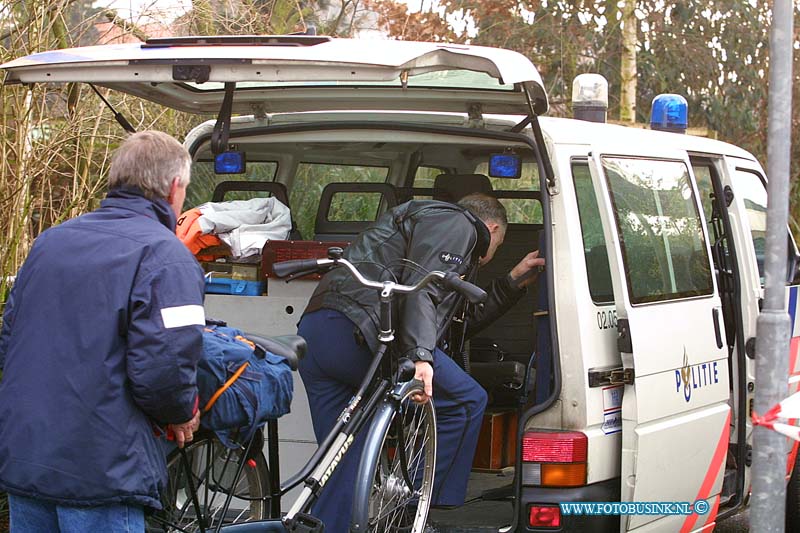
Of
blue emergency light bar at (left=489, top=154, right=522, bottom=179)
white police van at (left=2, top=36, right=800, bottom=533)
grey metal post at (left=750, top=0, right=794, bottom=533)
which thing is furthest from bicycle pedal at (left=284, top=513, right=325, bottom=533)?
grey metal post at (left=750, top=0, right=794, bottom=533)

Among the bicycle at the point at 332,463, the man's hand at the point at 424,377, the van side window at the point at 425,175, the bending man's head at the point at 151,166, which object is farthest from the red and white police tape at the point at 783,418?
the van side window at the point at 425,175

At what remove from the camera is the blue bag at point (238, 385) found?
3.90 metres

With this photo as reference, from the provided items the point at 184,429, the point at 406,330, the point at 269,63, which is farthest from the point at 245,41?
the point at 184,429

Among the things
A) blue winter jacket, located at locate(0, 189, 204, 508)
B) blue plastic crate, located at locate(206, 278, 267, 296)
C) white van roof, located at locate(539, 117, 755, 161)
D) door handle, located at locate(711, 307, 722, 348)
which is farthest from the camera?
door handle, located at locate(711, 307, 722, 348)

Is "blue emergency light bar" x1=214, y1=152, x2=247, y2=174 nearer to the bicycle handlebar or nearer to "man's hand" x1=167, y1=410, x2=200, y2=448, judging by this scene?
the bicycle handlebar

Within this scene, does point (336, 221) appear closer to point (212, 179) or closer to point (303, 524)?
point (212, 179)

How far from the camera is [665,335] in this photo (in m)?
5.15

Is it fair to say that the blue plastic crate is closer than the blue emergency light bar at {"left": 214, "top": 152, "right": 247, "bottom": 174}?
Yes

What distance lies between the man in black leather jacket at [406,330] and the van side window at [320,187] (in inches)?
66.9

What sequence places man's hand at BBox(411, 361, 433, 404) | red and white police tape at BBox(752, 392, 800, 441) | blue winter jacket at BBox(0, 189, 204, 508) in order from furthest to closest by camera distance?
man's hand at BBox(411, 361, 433, 404)
red and white police tape at BBox(752, 392, 800, 441)
blue winter jacket at BBox(0, 189, 204, 508)

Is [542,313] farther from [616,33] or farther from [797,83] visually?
[797,83]

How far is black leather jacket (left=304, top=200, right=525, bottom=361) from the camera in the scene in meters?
4.75

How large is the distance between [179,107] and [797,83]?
1562cm

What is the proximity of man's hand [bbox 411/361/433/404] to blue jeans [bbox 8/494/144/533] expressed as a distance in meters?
1.38
